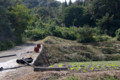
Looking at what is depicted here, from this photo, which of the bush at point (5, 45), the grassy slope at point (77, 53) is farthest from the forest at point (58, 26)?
the grassy slope at point (77, 53)

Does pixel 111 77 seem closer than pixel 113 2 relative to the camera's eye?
Yes

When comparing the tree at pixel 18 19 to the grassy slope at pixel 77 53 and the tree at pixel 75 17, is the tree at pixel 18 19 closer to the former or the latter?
the grassy slope at pixel 77 53

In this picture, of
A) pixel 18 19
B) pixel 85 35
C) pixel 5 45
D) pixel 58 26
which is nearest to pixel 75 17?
pixel 58 26

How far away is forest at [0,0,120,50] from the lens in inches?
913

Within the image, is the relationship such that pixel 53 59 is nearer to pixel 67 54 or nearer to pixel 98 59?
pixel 67 54

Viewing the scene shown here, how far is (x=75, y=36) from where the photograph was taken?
112 feet

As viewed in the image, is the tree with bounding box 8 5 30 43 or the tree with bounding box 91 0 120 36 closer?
the tree with bounding box 8 5 30 43

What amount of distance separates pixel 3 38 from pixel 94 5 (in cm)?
3063

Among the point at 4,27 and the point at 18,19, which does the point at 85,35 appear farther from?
the point at 4,27

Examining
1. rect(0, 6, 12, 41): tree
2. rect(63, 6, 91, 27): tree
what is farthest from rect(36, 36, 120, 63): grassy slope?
rect(63, 6, 91, 27): tree

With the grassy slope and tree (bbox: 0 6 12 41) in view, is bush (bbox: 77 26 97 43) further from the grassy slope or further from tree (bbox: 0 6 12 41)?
tree (bbox: 0 6 12 41)

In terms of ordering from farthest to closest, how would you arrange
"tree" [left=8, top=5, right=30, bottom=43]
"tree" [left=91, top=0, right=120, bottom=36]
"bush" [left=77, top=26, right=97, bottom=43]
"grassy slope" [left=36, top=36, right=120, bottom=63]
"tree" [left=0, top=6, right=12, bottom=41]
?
"tree" [left=91, top=0, right=120, bottom=36]
"bush" [left=77, top=26, right=97, bottom=43]
"tree" [left=8, top=5, right=30, bottom=43]
"tree" [left=0, top=6, right=12, bottom=41]
"grassy slope" [left=36, top=36, right=120, bottom=63]

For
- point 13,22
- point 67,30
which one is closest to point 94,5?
point 67,30

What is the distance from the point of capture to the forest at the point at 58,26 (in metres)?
23.2
